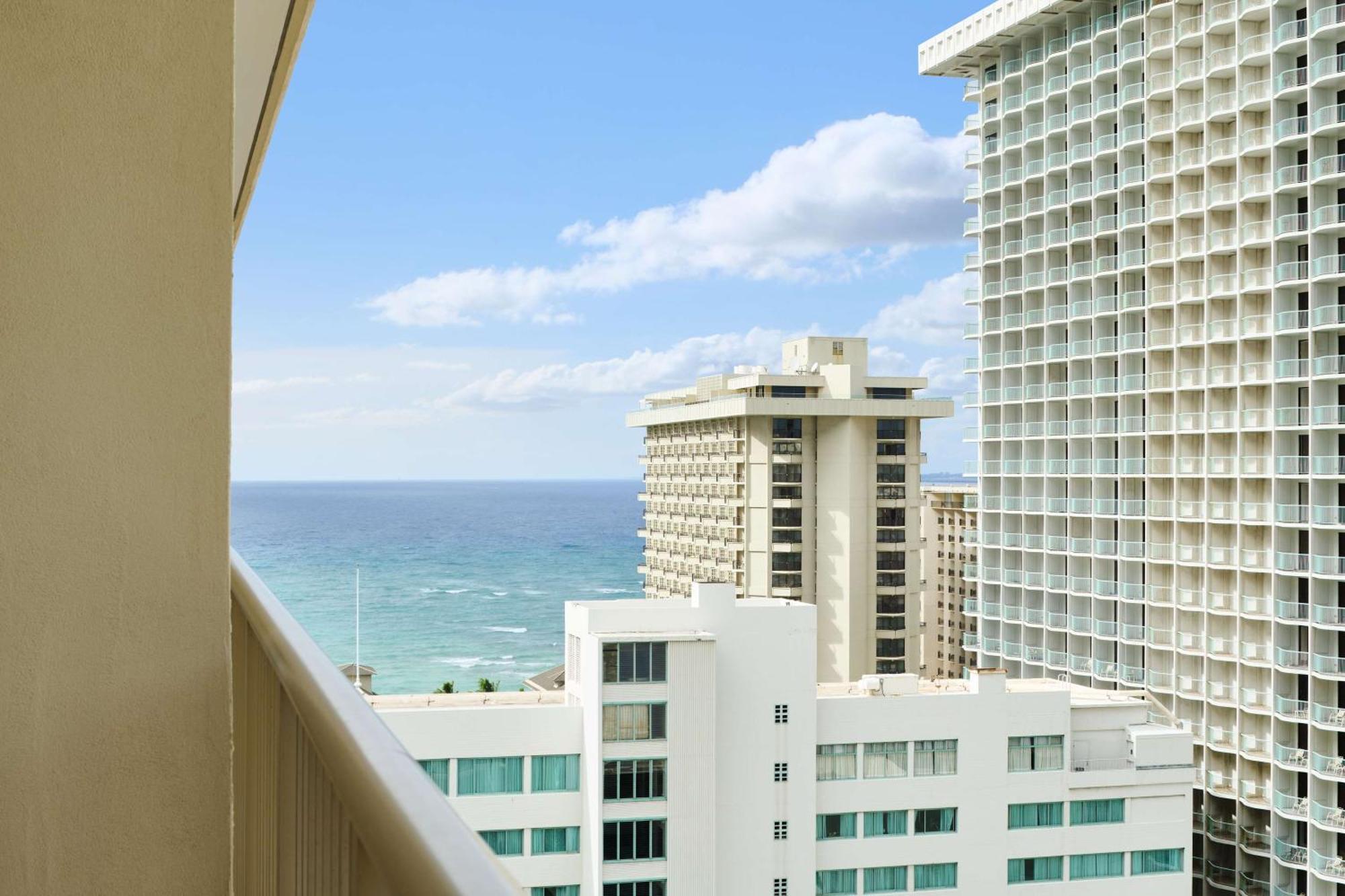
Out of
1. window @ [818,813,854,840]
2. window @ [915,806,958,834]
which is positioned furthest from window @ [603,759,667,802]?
window @ [915,806,958,834]

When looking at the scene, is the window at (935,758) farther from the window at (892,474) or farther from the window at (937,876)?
the window at (892,474)

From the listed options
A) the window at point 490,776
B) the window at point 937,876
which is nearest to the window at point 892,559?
the window at point 937,876

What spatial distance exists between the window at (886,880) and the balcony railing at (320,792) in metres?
15.4

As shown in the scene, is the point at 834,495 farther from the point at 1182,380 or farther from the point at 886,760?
the point at 886,760

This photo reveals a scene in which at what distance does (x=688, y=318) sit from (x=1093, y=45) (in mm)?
55438

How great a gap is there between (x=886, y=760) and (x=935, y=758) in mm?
650

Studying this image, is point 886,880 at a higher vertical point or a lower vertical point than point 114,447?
lower

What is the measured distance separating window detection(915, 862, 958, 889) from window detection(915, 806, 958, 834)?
0.50 metres

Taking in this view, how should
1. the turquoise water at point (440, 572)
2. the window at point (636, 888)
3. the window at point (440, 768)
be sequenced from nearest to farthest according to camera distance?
the window at point (440, 768) < the window at point (636, 888) < the turquoise water at point (440, 572)

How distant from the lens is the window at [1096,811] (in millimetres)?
15742

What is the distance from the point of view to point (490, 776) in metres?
14.0

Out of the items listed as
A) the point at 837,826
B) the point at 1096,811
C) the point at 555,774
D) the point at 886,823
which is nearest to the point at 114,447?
the point at 555,774

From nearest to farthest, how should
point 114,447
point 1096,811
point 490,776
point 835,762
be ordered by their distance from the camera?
point 114,447, point 490,776, point 835,762, point 1096,811

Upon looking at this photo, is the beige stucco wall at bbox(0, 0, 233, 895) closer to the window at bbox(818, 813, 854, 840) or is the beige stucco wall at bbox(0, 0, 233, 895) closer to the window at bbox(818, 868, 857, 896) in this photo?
the window at bbox(818, 813, 854, 840)
